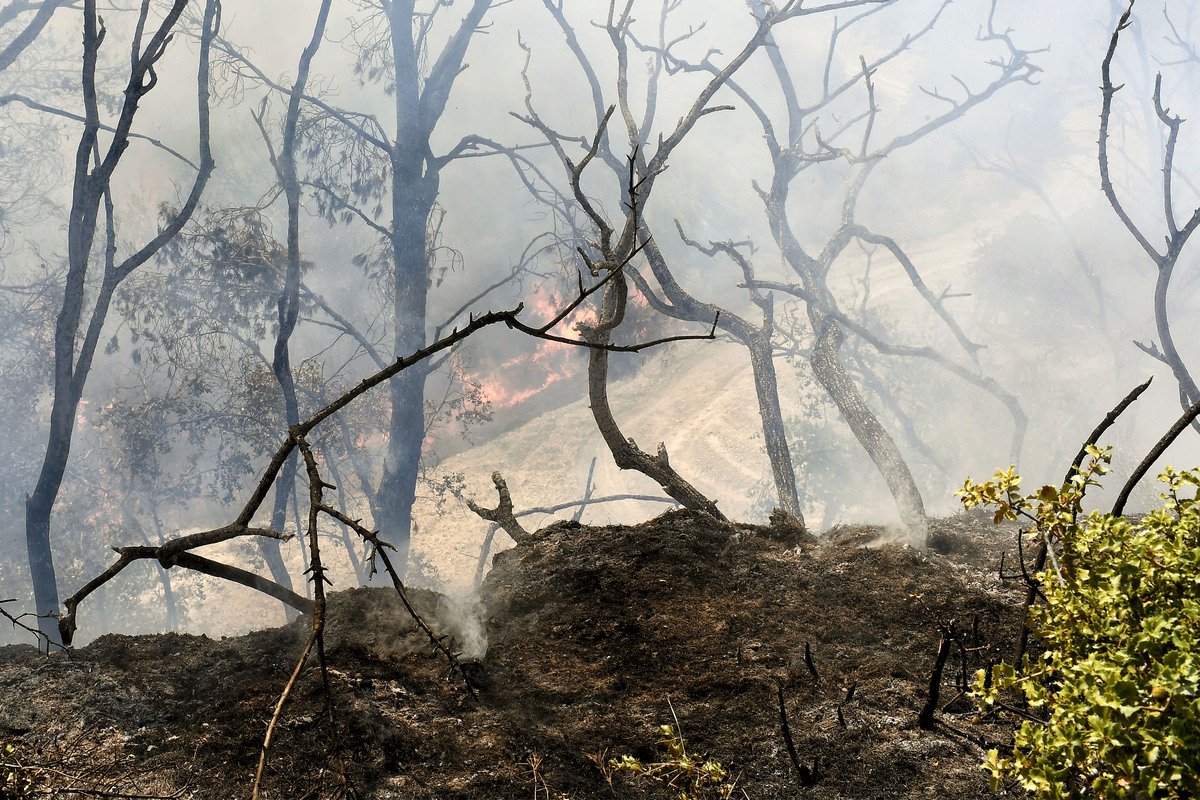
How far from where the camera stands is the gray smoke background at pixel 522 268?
1195 cm

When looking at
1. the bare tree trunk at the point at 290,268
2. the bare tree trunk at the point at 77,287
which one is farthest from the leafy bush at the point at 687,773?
the bare tree trunk at the point at 290,268

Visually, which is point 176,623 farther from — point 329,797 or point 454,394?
point 329,797

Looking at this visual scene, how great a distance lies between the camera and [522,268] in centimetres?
1334

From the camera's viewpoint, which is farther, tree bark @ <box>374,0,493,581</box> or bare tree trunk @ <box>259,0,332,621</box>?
tree bark @ <box>374,0,493,581</box>

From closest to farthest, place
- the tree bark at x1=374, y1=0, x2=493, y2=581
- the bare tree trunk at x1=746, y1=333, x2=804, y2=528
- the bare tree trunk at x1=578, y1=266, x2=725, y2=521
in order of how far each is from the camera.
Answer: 1. the bare tree trunk at x1=578, y1=266, x2=725, y2=521
2. the bare tree trunk at x1=746, y1=333, x2=804, y2=528
3. the tree bark at x1=374, y1=0, x2=493, y2=581

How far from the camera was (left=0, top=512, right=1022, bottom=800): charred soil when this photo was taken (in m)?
1.90

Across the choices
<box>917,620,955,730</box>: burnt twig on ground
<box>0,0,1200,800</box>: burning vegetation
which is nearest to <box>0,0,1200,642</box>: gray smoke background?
<box>0,0,1200,800</box>: burning vegetation

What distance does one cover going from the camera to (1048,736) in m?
1.12

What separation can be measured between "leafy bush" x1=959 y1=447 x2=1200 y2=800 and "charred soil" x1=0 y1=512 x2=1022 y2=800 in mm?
754

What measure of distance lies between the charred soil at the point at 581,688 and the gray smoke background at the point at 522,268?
4423 mm

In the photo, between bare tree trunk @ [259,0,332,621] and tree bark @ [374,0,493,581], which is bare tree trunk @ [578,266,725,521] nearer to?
bare tree trunk @ [259,0,332,621]

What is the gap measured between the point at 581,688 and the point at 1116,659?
165 centimetres

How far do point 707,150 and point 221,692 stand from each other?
94.0ft

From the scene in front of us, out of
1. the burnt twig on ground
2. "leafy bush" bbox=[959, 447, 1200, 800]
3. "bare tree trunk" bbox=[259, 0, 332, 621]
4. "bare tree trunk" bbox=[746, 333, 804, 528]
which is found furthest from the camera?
"bare tree trunk" bbox=[259, 0, 332, 621]
